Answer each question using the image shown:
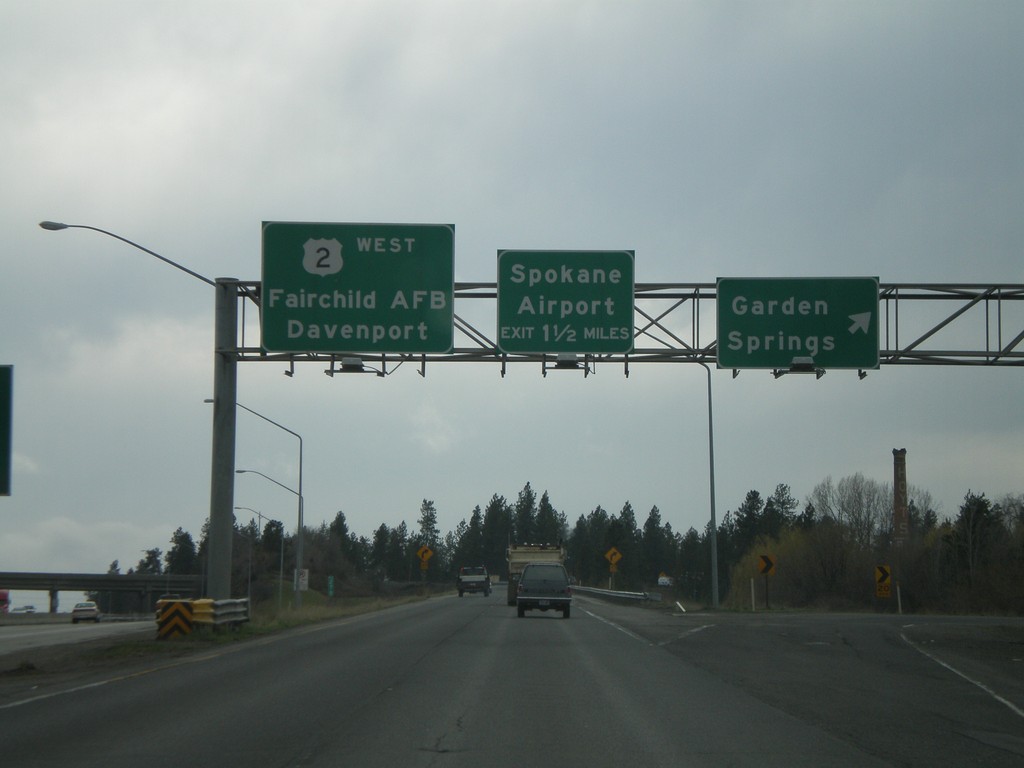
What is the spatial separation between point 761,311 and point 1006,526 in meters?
57.5

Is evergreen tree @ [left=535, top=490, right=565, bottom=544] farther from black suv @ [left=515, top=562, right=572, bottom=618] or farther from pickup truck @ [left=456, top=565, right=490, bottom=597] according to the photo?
black suv @ [left=515, top=562, right=572, bottom=618]

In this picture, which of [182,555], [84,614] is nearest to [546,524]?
[182,555]

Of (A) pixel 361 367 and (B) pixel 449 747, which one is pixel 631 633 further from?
(B) pixel 449 747

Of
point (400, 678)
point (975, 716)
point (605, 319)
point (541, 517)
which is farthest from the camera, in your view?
point (541, 517)

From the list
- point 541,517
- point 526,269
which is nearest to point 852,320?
point 526,269

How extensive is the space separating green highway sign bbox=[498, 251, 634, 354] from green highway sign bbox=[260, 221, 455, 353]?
1.32m

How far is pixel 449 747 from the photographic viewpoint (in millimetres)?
10453

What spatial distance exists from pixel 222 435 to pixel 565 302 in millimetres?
8765

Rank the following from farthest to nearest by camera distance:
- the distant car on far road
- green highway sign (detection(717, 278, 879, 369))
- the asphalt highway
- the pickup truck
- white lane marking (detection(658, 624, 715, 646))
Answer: the pickup truck
the distant car on far road
white lane marking (detection(658, 624, 715, 646))
green highway sign (detection(717, 278, 879, 369))
the asphalt highway

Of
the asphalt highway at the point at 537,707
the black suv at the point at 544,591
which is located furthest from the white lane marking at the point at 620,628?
the asphalt highway at the point at 537,707

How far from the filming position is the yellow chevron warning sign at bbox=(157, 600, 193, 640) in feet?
85.5

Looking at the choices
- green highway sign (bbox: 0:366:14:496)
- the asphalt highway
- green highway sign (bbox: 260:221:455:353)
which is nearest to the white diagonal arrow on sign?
the asphalt highway

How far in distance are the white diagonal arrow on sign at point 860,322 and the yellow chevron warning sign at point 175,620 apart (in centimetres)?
1621

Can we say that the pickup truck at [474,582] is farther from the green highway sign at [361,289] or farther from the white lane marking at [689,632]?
the green highway sign at [361,289]
